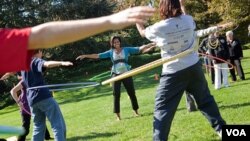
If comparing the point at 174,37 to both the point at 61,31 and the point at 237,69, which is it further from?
the point at 237,69

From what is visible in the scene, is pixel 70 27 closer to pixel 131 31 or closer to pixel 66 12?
pixel 66 12

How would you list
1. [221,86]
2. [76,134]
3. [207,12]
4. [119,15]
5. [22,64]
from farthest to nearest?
[207,12]
[221,86]
[76,134]
[119,15]
[22,64]

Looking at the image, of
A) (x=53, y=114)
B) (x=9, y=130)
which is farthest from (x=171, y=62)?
(x=9, y=130)

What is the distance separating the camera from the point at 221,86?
567 inches

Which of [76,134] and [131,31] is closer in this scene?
[76,134]

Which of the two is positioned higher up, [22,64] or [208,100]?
[22,64]

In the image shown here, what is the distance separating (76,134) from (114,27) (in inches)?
338

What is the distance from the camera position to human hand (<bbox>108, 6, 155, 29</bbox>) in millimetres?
2143

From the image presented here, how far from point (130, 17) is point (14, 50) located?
1.77 feet

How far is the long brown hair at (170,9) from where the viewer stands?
19.8 ft

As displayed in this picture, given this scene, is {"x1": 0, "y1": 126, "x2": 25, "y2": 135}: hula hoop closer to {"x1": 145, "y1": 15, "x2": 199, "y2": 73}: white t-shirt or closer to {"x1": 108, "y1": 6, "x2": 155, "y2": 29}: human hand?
{"x1": 108, "y1": 6, "x2": 155, "y2": 29}: human hand

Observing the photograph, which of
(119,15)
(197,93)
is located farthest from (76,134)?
(119,15)

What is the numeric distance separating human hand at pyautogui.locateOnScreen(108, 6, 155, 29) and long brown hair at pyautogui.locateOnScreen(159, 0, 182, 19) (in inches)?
154

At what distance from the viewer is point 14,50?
2.01 metres
